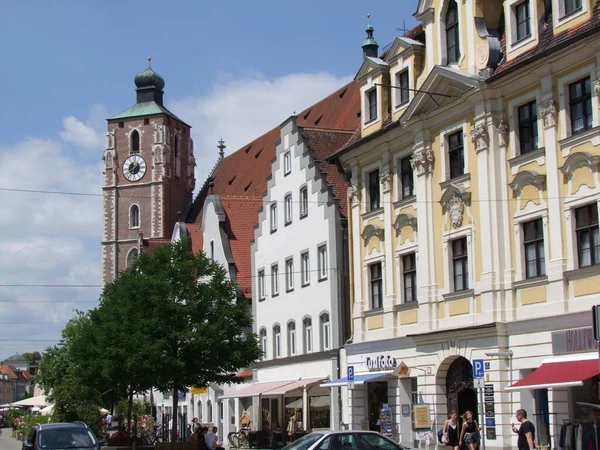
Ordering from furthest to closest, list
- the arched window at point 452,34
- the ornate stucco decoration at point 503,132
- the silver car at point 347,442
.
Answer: the arched window at point 452,34 < the ornate stucco decoration at point 503,132 < the silver car at point 347,442

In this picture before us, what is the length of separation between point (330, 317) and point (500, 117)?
15.2 metres

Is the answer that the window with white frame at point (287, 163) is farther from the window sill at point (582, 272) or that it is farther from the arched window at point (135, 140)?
the arched window at point (135, 140)

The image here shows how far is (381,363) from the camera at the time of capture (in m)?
A: 37.4

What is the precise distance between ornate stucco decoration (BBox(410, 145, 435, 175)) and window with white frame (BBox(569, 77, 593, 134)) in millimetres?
6739

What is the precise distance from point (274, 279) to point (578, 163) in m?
24.2

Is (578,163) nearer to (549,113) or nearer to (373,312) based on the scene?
(549,113)

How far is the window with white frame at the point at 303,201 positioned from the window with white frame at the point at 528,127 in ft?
56.3

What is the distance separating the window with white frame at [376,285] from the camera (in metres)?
38.3

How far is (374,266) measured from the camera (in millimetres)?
38781

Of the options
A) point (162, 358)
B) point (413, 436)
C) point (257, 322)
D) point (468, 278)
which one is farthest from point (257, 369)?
point (468, 278)

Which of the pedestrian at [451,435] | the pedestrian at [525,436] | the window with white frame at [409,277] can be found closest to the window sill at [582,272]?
the pedestrian at [451,435]

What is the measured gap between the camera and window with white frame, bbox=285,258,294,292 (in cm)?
4862

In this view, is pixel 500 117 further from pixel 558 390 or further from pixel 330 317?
pixel 330 317

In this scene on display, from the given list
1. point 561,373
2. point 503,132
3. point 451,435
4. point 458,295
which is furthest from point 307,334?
point 561,373
